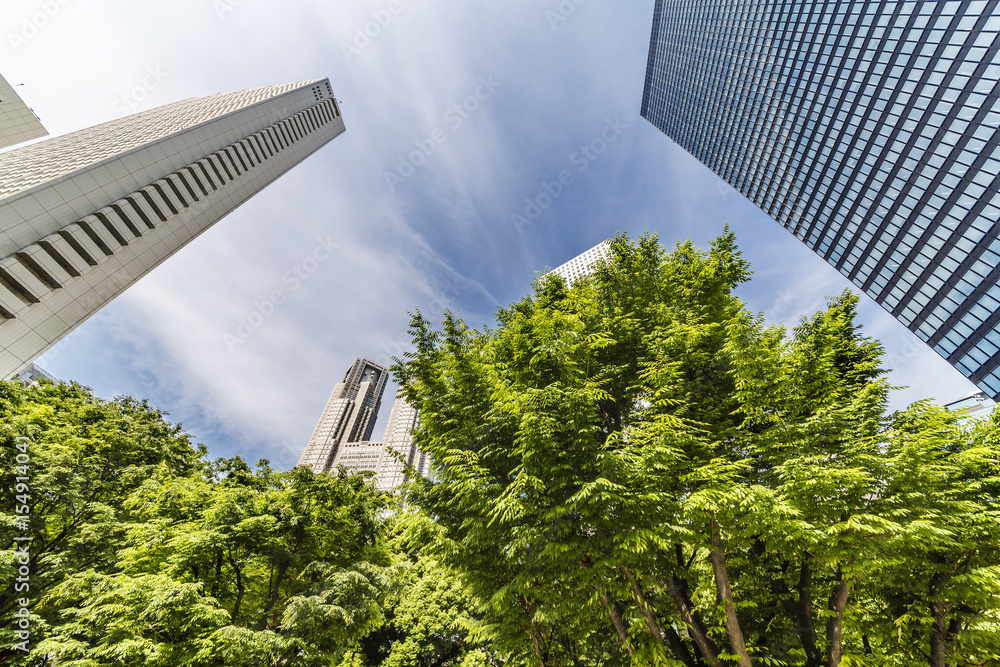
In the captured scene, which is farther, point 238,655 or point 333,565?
point 333,565

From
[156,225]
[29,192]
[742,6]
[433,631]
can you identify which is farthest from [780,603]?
[742,6]

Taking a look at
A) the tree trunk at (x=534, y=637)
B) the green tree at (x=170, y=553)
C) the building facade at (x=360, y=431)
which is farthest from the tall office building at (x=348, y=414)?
the tree trunk at (x=534, y=637)

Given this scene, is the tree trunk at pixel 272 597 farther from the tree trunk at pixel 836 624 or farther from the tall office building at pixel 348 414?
the tall office building at pixel 348 414

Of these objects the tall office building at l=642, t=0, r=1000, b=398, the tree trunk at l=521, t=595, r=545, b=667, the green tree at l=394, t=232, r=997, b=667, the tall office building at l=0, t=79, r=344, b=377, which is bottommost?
the tree trunk at l=521, t=595, r=545, b=667

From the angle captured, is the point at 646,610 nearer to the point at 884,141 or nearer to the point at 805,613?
the point at 805,613

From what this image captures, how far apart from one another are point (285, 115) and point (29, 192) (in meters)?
41.1

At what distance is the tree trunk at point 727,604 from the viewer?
731 cm

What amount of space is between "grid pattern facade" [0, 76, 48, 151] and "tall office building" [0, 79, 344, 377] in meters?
0.95

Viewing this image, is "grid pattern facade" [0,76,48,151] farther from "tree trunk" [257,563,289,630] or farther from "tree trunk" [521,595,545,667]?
"tree trunk" [521,595,545,667]

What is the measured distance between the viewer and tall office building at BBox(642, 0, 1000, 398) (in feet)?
170

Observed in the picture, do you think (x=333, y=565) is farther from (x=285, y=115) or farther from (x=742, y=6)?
(x=742, y=6)

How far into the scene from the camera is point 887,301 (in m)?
68.6

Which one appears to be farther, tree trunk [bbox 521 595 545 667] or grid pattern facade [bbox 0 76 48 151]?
grid pattern facade [bbox 0 76 48 151]

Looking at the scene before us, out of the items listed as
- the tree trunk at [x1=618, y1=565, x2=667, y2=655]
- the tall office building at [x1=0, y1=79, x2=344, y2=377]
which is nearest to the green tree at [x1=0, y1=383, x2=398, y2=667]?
the tall office building at [x1=0, y1=79, x2=344, y2=377]
